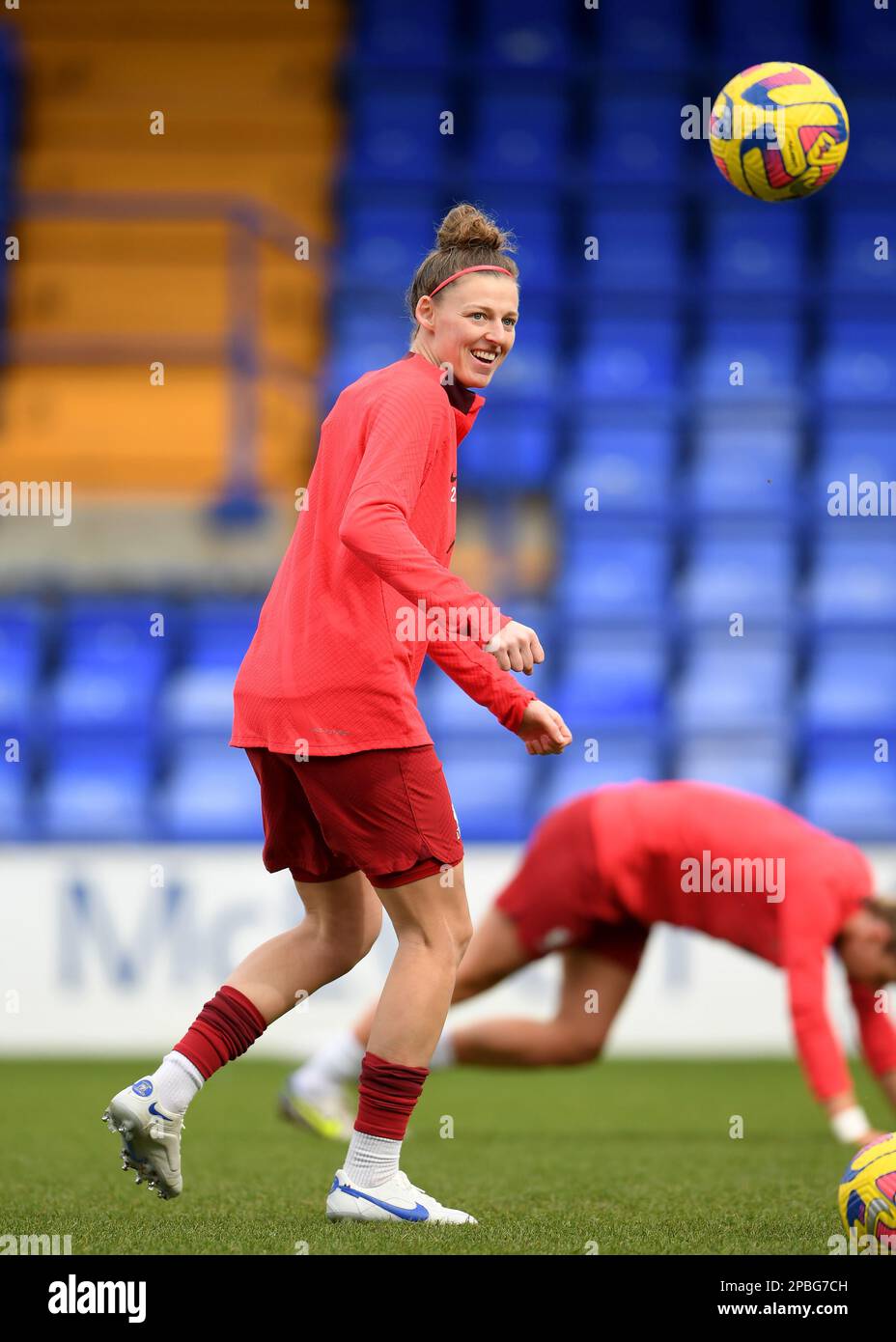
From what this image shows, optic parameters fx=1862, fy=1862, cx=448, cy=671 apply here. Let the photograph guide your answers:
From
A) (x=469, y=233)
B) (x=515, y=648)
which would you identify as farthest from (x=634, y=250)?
(x=515, y=648)

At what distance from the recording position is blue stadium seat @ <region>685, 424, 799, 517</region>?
10.1 m

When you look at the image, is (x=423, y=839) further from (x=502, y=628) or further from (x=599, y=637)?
(x=599, y=637)

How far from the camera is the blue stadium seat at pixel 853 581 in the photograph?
9.72 m

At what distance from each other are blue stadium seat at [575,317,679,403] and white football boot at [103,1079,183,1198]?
7.57 metres

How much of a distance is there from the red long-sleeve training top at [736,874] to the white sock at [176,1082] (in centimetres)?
200

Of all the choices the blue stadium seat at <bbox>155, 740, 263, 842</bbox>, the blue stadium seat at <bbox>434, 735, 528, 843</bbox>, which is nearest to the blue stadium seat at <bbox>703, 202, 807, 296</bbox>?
the blue stadium seat at <bbox>434, 735, 528, 843</bbox>

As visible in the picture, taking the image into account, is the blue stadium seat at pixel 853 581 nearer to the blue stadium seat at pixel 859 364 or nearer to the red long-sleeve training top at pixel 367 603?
the blue stadium seat at pixel 859 364

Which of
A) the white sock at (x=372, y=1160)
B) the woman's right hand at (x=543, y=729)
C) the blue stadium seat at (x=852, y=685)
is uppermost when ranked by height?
the blue stadium seat at (x=852, y=685)

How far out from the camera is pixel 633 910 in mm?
5336

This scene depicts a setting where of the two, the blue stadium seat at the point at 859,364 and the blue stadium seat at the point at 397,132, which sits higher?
the blue stadium seat at the point at 397,132

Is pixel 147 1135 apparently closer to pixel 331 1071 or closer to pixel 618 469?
pixel 331 1071

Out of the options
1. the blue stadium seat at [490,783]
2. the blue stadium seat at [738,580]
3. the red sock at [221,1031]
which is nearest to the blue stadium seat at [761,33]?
the blue stadium seat at [738,580]

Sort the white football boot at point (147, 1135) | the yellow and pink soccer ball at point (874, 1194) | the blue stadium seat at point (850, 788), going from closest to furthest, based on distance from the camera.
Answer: the yellow and pink soccer ball at point (874, 1194) < the white football boot at point (147, 1135) < the blue stadium seat at point (850, 788)

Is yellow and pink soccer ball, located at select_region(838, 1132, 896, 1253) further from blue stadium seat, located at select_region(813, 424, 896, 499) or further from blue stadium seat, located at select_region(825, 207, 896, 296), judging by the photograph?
blue stadium seat, located at select_region(825, 207, 896, 296)
